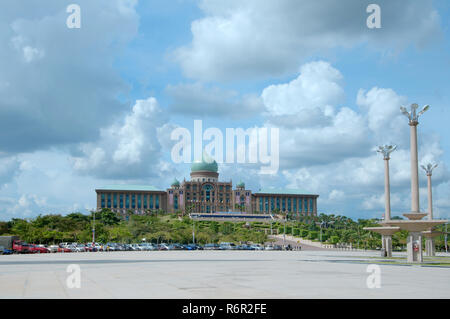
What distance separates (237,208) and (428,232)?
133 meters

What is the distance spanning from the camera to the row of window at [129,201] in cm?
19262

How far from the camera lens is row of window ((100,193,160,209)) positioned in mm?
192625

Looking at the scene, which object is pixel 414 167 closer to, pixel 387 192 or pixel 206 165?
pixel 387 192

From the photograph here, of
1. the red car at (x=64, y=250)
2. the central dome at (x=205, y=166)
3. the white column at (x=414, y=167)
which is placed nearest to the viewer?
the white column at (x=414, y=167)

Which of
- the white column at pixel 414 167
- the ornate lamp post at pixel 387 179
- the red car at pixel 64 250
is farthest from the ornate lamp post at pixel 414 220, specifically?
the red car at pixel 64 250

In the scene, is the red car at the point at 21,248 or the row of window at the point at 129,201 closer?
the red car at the point at 21,248

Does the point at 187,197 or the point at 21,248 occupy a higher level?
the point at 187,197

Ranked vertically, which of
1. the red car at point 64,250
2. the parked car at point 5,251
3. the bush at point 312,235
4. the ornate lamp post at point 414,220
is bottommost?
the bush at point 312,235

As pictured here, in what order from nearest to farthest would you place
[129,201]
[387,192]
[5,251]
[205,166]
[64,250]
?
[5,251] → [387,192] → [64,250] → [205,166] → [129,201]

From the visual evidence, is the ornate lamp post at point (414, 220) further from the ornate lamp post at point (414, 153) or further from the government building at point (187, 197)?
the government building at point (187, 197)

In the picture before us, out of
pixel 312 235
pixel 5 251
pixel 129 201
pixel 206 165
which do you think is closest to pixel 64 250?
pixel 5 251

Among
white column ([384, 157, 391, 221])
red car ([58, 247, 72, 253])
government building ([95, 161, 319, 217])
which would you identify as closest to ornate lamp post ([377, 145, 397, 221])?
white column ([384, 157, 391, 221])

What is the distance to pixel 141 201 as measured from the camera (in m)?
196

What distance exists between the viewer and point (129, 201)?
194625mm
